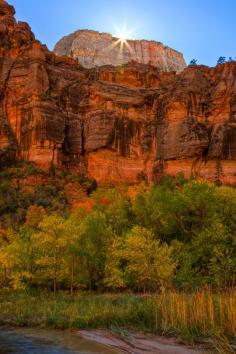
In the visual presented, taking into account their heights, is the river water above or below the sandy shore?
below

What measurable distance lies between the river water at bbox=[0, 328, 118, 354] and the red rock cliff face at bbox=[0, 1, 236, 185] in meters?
59.4

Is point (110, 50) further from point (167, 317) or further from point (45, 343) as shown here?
point (45, 343)

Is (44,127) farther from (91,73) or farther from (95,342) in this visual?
(95,342)

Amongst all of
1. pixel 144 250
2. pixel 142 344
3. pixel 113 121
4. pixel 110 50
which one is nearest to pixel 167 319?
pixel 142 344

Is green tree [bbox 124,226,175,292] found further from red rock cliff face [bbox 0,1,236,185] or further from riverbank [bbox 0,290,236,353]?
red rock cliff face [bbox 0,1,236,185]

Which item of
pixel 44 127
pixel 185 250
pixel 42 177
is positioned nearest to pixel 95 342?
pixel 185 250

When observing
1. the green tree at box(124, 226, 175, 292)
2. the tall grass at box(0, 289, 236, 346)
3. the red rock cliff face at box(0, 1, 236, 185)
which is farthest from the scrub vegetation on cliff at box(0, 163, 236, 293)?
the red rock cliff face at box(0, 1, 236, 185)

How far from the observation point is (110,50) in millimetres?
165375

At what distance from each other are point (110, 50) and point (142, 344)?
16359 cm

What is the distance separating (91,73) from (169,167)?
29746mm

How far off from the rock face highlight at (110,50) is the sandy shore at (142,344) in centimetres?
14853

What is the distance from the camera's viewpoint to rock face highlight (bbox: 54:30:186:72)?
159000 mm

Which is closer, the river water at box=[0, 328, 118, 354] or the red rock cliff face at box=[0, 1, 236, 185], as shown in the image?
the river water at box=[0, 328, 118, 354]

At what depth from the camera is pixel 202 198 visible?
29984 mm
